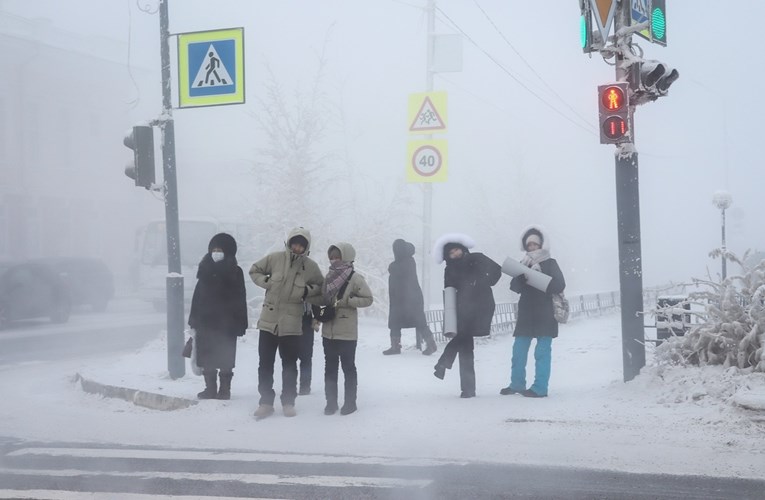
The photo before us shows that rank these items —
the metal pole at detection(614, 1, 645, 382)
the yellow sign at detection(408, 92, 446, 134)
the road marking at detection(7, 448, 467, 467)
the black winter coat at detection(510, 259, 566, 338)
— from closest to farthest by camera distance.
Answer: the road marking at detection(7, 448, 467, 467) < the metal pole at detection(614, 1, 645, 382) < the black winter coat at detection(510, 259, 566, 338) < the yellow sign at detection(408, 92, 446, 134)

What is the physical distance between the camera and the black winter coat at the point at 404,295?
40.4ft

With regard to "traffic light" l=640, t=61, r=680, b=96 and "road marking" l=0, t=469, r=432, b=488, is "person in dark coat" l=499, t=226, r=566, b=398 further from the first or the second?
"road marking" l=0, t=469, r=432, b=488

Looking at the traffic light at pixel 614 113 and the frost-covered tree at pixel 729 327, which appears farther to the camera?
the traffic light at pixel 614 113

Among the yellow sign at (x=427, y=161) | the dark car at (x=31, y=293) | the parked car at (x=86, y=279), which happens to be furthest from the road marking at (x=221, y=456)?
the parked car at (x=86, y=279)

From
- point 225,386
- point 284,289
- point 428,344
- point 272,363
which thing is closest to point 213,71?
Answer: point 284,289

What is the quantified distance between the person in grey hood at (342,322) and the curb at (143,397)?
56.5 inches

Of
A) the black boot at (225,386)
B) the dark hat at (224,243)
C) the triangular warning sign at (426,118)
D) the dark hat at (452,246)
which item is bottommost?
the black boot at (225,386)

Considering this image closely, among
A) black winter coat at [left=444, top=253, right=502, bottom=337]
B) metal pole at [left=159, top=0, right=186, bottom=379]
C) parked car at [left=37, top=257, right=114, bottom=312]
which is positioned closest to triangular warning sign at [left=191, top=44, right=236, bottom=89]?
metal pole at [left=159, top=0, right=186, bottom=379]

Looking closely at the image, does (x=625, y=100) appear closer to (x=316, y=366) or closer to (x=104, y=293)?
(x=316, y=366)

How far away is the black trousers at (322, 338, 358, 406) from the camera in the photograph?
818 cm

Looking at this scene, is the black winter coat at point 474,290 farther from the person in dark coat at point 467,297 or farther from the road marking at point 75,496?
the road marking at point 75,496

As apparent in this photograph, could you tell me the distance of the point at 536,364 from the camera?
8648 millimetres

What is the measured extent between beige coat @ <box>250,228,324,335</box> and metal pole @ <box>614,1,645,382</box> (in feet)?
9.22

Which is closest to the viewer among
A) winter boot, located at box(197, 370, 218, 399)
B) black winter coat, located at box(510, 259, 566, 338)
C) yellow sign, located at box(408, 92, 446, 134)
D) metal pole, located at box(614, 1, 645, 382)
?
metal pole, located at box(614, 1, 645, 382)
